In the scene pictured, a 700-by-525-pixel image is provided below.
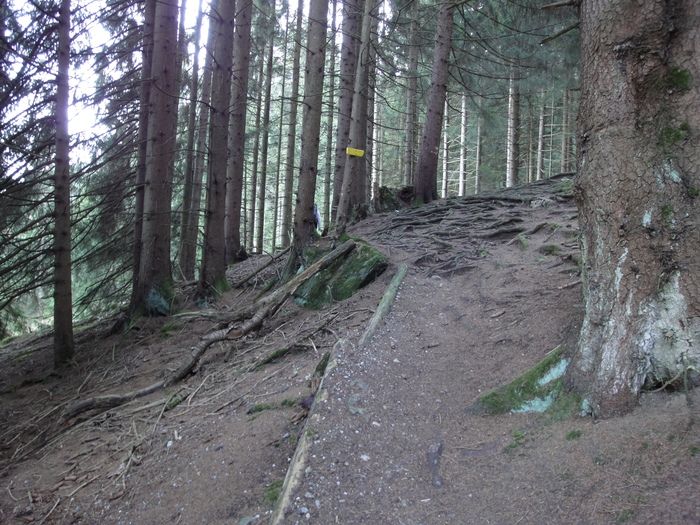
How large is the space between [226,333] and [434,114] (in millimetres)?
8200

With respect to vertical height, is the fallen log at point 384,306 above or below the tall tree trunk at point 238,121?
below

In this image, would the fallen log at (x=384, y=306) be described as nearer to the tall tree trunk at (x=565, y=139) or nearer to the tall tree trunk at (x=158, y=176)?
the tall tree trunk at (x=158, y=176)

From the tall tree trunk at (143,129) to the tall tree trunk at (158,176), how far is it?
257mm

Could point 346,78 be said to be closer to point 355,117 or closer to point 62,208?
point 355,117

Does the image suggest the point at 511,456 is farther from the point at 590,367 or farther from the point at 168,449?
the point at 168,449

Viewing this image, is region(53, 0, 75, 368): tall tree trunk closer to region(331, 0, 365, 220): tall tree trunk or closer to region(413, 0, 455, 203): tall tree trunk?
region(331, 0, 365, 220): tall tree trunk

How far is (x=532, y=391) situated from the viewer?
347 cm

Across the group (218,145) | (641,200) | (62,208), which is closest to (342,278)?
(218,145)

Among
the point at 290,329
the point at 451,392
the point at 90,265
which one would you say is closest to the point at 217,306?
the point at 290,329

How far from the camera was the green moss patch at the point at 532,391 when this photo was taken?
337cm

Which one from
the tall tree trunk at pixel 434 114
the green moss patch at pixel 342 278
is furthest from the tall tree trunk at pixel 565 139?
the green moss patch at pixel 342 278

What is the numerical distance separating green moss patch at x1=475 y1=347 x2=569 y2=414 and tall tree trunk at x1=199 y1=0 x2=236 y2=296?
20.6 feet

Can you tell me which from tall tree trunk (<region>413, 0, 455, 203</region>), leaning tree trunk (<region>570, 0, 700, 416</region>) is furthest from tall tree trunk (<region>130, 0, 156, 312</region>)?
leaning tree trunk (<region>570, 0, 700, 416</region>)

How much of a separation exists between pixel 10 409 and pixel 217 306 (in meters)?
3.40
